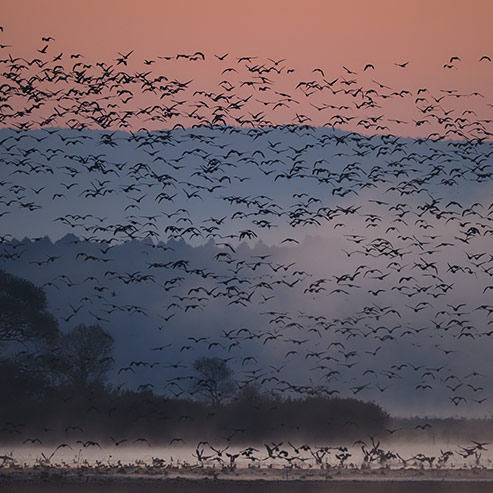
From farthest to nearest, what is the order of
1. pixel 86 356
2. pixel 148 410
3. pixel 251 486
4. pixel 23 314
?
pixel 23 314
pixel 86 356
pixel 148 410
pixel 251 486

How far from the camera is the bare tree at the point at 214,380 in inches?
1299

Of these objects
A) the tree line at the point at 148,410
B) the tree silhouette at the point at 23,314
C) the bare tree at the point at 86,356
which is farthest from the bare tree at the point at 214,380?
the tree silhouette at the point at 23,314

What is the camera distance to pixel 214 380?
33375 millimetres

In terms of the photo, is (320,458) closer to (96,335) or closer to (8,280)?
(96,335)

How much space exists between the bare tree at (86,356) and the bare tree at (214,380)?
2.18 meters

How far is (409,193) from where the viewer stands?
3241cm

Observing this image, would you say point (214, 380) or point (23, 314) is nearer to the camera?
point (214, 380)

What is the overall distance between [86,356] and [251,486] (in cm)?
829

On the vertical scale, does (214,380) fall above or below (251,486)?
above

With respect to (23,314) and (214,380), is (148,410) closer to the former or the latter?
(214,380)

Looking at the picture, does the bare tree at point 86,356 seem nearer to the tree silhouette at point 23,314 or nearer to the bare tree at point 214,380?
the tree silhouette at point 23,314

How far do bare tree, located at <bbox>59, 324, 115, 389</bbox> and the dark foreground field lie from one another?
20.3ft

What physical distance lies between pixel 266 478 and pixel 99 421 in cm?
505

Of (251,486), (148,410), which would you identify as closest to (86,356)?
(148,410)
